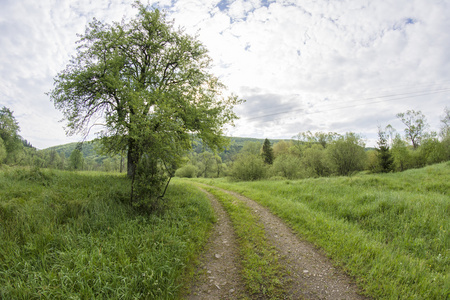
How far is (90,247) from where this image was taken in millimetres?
4652

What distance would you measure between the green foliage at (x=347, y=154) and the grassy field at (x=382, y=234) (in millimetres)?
26614

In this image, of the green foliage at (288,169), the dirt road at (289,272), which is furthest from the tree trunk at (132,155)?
the green foliage at (288,169)

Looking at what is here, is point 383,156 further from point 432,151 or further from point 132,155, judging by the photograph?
point 132,155

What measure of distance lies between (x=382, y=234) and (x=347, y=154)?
119 feet

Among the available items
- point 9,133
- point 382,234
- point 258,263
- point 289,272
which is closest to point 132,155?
point 258,263

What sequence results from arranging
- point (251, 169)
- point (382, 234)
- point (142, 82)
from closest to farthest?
point (382, 234)
point (142, 82)
point (251, 169)

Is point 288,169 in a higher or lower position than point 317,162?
lower

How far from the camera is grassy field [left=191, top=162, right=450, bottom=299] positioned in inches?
159

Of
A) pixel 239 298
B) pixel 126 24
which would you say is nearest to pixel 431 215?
pixel 239 298

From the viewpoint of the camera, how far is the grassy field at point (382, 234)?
13.3ft

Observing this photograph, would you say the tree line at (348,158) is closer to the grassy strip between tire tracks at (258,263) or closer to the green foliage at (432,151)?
the green foliage at (432,151)

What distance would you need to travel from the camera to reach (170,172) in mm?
7230

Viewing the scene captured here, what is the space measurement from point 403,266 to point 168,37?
58.3 ft

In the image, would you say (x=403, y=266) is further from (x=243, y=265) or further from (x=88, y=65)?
(x=88, y=65)
